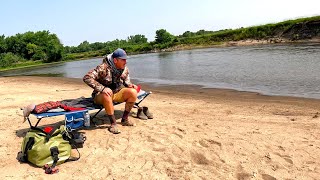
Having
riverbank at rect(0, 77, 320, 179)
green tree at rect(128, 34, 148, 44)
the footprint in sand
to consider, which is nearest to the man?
riverbank at rect(0, 77, 320, 179)

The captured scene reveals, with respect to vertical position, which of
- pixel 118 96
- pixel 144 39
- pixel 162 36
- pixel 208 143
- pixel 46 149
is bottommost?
pixel 144 39

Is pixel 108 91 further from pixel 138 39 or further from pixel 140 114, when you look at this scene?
pixel 138 39

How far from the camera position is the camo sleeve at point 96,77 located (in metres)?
6.77

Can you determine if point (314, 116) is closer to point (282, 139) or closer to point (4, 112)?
point (282, 139)

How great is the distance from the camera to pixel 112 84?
7.26 metres

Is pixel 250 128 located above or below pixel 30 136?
below

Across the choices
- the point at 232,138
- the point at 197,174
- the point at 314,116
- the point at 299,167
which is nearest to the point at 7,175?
the point at 197,174

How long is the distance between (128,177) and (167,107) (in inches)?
200

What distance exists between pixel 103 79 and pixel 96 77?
0.19 meters

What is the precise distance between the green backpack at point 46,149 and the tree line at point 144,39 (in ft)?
174

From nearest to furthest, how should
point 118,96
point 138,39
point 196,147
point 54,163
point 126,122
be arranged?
point 54,163, point 196,147, point 118,96, point 126,122, point 138,39

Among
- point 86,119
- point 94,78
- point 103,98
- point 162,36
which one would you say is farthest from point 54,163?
point 162,36

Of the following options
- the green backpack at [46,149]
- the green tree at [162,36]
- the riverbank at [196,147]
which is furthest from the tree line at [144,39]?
the green backpack at [46,149]

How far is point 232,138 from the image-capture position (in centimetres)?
621
